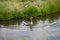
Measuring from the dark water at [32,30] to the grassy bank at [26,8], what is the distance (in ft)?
2.21

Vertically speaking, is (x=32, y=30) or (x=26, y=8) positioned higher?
(x=26, y=8)

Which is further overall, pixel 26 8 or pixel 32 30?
pixel 26 8

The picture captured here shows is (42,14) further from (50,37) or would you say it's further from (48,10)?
(50,37)

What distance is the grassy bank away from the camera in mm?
16469

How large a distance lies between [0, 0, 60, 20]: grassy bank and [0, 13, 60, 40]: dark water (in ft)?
2.21

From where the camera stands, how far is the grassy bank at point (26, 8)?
16.5 meters

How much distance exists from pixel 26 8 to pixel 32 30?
4123 mm

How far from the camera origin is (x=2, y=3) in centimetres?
1736

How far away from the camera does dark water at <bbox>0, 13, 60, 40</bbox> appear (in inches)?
478

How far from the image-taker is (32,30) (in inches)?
527

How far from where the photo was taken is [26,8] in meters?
17.2

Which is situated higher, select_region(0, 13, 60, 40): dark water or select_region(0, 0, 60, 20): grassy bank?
select_region(0, 0, 60, 20): grassy bank

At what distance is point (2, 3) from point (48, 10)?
145 inches

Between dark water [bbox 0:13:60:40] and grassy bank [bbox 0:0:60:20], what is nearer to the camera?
dark water [bbox 0:13:60:40]
